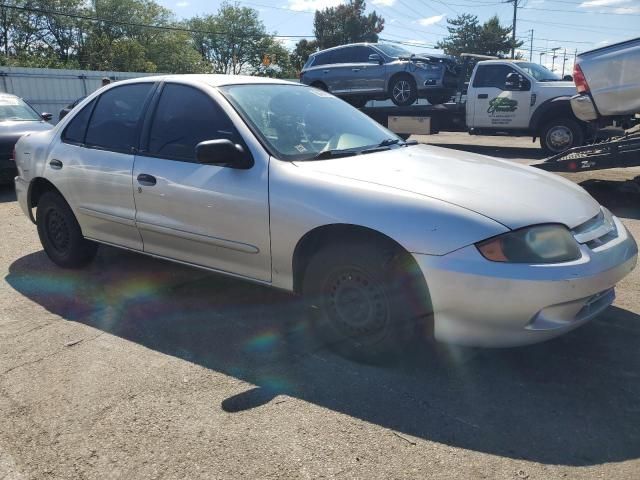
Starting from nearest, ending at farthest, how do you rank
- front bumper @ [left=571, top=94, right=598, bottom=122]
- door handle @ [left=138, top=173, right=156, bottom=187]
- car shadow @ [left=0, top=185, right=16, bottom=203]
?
door handle @ [left=138, top=173, right=156, bottom=187]
front bumper @ [left=571, top=94, right=598, bottom=122]
car shadow @ [left=0, top=185, right=16, bottom=203]

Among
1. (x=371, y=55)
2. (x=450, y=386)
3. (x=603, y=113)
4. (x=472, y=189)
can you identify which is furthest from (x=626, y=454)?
(x=371, y=55)

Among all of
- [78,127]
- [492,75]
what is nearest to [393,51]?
[492,75]

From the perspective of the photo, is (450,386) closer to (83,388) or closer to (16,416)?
(83,388)

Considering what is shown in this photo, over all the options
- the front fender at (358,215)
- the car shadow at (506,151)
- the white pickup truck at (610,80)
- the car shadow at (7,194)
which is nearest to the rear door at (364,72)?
the car shadow at (506,151)

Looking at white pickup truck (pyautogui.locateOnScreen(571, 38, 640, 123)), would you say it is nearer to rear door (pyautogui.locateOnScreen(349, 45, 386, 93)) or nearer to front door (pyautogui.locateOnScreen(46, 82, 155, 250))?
front door (pyautogui.locateOnScreen(46, 82, 155, 250))

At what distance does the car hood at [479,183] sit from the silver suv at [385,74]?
10.4m

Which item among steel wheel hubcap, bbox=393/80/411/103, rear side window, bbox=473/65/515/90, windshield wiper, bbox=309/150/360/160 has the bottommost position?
windshield wiper, bbox=309/150/360/160

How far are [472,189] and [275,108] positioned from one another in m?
1.53

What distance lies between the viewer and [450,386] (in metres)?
2.99

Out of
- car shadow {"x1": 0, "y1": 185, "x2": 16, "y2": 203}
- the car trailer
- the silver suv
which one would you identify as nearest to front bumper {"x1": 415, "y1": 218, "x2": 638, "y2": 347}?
the car trailer

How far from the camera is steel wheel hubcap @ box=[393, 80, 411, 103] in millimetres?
14102

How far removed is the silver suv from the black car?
24.4 feet

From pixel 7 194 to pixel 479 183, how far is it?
27.1 feet

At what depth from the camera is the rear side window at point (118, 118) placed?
4.23m
